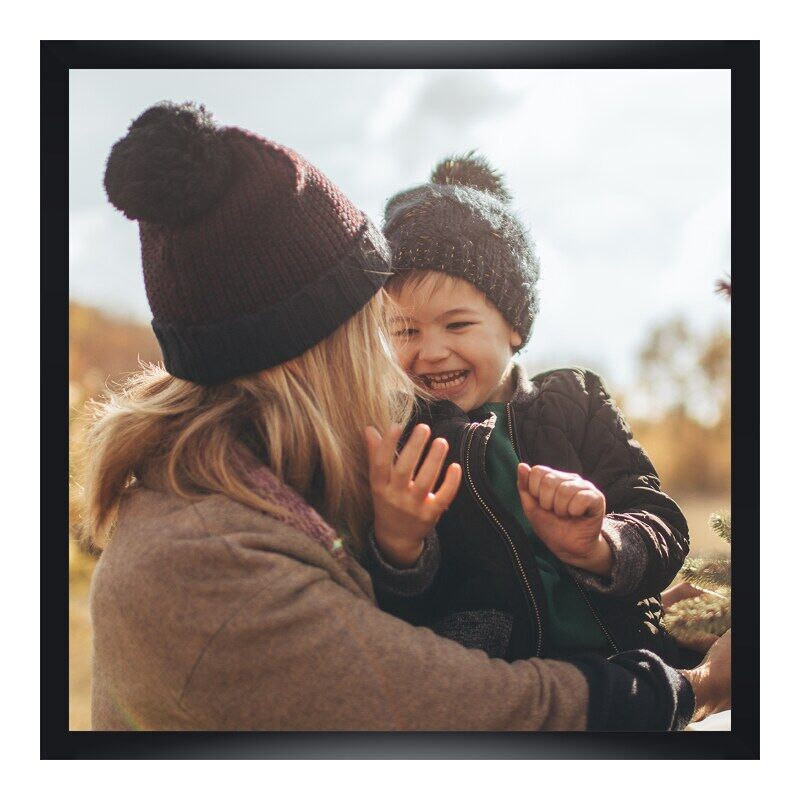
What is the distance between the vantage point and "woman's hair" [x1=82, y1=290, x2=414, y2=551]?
1.46m

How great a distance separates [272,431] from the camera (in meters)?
1.49

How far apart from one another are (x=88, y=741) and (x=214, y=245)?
43.4 inches

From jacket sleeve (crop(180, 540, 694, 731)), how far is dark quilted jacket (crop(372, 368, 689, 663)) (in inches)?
10.9

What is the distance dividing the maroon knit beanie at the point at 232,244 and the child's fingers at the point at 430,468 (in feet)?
0.97

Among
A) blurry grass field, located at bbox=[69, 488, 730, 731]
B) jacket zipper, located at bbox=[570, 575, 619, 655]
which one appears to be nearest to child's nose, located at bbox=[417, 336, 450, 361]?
jacket zipper, located at bbox=[570, 575, 619, 655]

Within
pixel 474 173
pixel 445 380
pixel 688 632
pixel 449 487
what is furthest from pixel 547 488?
pixel 474 173

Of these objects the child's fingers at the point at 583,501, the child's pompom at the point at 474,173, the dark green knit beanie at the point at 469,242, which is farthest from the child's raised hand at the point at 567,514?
the child's pompom at the point at 474,173

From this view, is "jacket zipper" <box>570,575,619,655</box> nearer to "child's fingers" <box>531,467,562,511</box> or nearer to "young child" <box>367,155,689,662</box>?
"young child" <box>367,155,689,662</box>

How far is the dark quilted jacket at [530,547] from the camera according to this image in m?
1.76

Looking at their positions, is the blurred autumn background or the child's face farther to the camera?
the blurred autumn background

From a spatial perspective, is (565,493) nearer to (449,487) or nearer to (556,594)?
(449,487)

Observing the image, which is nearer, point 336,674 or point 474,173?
point 336,674

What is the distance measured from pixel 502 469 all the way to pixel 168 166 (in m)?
0.99

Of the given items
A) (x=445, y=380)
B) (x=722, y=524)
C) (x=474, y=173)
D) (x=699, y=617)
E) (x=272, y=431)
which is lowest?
(x=699, y=617)
